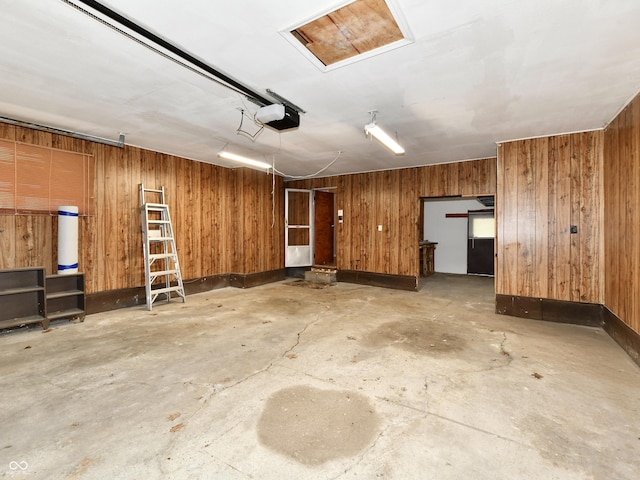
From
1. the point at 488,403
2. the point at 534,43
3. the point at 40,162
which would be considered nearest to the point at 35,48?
the point at 40,162

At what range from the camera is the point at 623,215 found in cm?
342

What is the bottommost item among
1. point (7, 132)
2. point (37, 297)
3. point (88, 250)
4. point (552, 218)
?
point (37, 297)

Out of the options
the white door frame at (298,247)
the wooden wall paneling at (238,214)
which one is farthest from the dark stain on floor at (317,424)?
the white door frame at (298,247)

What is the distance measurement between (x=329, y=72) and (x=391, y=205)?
454 cm

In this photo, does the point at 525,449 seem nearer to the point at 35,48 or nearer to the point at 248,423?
the point at 248,423

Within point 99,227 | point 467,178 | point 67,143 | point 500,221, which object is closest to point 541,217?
point 500,221

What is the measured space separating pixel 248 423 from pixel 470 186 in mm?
5710

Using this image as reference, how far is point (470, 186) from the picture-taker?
598cm

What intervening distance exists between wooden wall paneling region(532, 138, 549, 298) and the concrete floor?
2.16ft

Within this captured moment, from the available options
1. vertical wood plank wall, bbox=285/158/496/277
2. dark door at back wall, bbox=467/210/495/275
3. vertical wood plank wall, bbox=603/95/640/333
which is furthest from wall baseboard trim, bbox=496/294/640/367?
dark door at back wall, bbox=467/210/495/275

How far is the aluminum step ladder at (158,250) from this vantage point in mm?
5090

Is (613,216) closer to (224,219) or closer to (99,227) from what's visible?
(224,219)

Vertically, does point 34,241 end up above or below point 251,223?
below

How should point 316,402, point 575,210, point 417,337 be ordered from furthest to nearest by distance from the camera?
point 575,210
point 417,337
point 316,402
